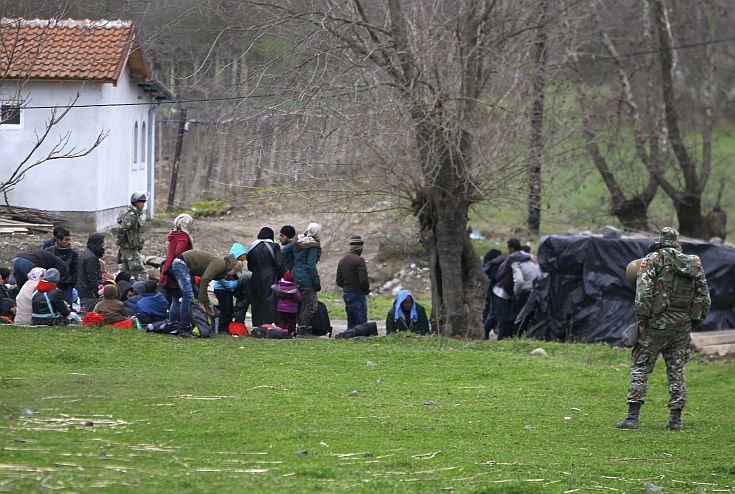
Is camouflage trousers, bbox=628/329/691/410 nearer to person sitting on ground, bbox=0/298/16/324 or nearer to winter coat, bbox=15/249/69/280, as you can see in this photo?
winter coat, bbox=15/249/69/280

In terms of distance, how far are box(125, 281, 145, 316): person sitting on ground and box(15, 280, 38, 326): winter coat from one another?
4.56 ft

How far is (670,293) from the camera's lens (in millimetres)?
10195

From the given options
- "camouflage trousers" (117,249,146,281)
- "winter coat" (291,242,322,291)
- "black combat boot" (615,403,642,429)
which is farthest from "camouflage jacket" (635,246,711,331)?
"camouflage trousers" (117,249,146,281)

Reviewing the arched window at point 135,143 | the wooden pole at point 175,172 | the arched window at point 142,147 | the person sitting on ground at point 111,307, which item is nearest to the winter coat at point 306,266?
the person sitting on ground at point 111,307

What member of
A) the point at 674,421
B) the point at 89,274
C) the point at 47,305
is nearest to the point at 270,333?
the point at 89,274

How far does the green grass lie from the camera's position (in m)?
7.18

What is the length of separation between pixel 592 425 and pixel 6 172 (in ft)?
60.8

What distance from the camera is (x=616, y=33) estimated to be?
106 feet

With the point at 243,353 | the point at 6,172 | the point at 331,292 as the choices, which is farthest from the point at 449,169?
the point at 6,172

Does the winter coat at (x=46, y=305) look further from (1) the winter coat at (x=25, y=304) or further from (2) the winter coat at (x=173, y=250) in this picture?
(2) the winter coat at (x=173, y=250)

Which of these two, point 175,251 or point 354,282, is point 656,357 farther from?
point 175,251

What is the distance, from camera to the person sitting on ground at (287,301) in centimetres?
1555

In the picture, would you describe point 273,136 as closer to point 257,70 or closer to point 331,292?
point 257,70

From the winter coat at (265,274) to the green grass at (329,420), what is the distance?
1044mm
